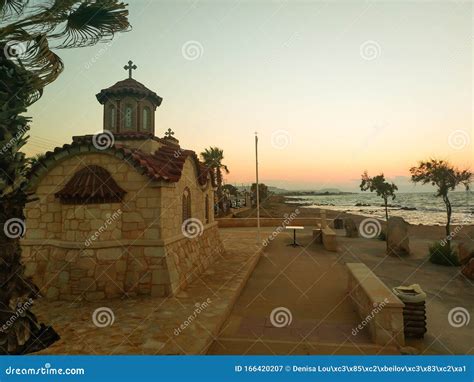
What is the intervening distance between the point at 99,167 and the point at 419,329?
8.76 metres

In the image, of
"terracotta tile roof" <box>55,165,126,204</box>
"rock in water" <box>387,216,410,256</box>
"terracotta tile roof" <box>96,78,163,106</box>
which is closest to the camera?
"terracotta tile roof" <box>55,165,126,204</box>

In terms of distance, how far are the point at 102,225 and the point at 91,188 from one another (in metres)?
1.06

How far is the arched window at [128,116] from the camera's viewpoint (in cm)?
1156

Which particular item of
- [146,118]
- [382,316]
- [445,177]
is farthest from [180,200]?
[445,177]

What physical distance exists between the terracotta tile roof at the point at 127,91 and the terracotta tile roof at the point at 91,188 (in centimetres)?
423

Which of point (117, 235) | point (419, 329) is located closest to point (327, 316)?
point (419, 329)

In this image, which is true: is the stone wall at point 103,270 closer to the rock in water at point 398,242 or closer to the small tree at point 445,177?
the rock in water at point 398,242

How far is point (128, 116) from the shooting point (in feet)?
38.1

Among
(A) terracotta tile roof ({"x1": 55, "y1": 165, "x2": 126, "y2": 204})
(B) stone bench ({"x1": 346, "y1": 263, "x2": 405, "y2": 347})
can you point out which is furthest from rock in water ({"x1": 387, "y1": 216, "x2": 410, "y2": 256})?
(A) terracotta tile roof ({"x1": 55, "y1": 165, "x2": 126, "y2": 204})

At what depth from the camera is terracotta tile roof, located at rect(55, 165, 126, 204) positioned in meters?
7.93

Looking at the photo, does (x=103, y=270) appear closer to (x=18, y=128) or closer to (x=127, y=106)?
(x=18, y=128)

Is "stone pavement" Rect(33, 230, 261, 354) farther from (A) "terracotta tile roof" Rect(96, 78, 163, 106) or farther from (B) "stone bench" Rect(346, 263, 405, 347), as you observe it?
(A) "terracotta tile roof" Rect(96, 78, 163, 106)

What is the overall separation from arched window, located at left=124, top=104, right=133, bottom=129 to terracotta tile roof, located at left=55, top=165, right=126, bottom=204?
365 cm

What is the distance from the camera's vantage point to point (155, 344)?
520 cm
